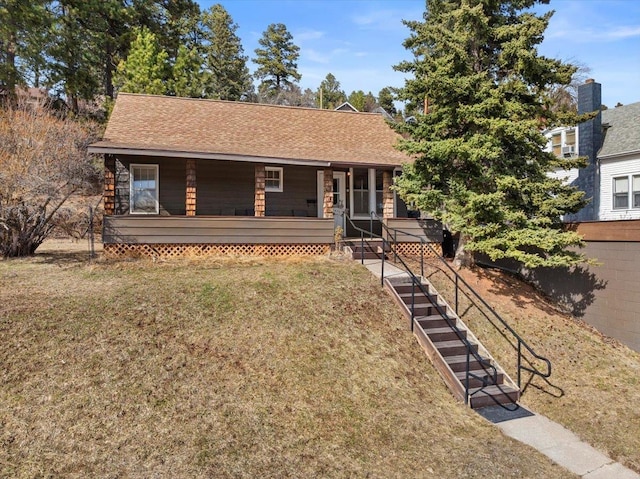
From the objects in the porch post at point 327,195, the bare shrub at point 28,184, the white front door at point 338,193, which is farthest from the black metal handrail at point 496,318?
the bare shrub at point 28,184

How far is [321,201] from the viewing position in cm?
1508

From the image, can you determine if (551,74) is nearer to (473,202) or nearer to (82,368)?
(473,202)

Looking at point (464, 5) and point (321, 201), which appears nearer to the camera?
point (464, 5)

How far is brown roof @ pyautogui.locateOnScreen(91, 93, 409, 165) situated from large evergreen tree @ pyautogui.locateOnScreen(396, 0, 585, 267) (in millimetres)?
2569

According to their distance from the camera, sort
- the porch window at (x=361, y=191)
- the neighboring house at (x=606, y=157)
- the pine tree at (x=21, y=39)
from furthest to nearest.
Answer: the pine tree at (x=21, y=39) < the neighboring house at (x=606, y=157) < the porch window at (x=361, y=191)

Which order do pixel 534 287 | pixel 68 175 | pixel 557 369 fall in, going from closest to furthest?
pixel 557 369, pixel 534 287, pixel 68 175

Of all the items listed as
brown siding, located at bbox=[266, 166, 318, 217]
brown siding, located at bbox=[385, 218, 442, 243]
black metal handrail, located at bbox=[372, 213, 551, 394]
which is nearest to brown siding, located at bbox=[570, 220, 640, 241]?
black metal handrail, located at bbox=[372, 213, 551, 394]

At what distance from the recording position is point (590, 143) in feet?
63.0

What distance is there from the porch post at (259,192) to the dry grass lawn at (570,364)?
16.7ft

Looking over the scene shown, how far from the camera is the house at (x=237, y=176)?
11.8 m

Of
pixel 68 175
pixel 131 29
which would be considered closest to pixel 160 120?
pixel 68 175

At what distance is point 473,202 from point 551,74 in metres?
3.89

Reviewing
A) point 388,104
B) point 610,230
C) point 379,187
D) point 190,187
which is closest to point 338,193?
point 379,187

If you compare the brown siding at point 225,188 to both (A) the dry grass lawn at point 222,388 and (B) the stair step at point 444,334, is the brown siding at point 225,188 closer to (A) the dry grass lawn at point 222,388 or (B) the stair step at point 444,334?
(A) the dry grass lawn at point 222,388
